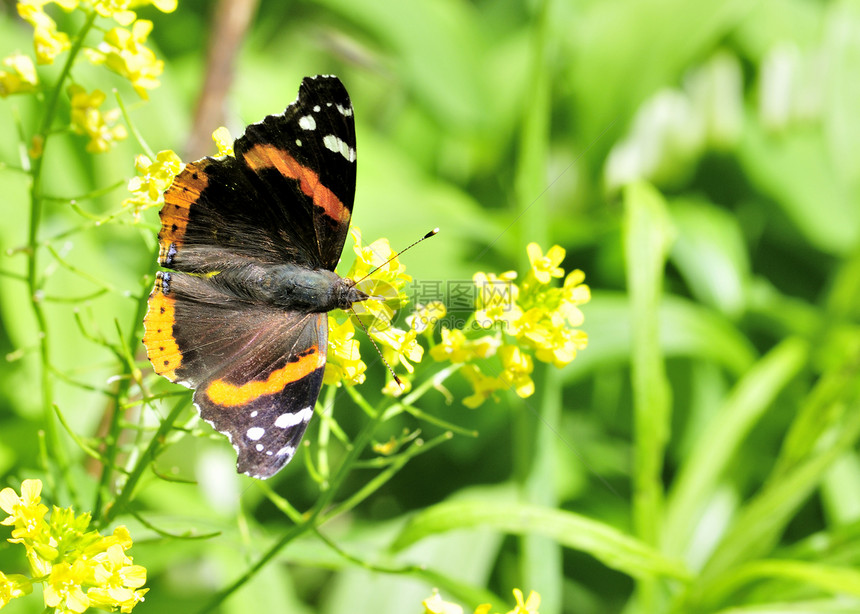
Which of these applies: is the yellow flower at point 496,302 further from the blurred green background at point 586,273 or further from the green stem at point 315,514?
the blurred green background at point 586,273

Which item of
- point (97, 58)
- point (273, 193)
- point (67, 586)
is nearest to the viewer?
point (67, 586)

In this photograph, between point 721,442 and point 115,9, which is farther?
point 721,442

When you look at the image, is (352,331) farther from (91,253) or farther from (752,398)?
(752,398)

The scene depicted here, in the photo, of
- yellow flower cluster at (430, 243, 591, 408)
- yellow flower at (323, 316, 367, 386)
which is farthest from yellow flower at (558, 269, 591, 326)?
yellow flower at (323, 316, 367, 386)

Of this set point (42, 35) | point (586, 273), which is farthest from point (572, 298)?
point (586, 273)

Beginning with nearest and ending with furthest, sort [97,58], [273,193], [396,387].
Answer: [396,387] < [97,58] < [273,193]

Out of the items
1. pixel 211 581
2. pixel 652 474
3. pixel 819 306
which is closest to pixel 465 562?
pixel 652 474

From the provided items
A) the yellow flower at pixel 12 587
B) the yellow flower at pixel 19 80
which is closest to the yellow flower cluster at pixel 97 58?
the yellow flower at pixel 19 80

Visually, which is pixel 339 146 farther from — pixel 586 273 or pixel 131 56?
pixel 586 273
